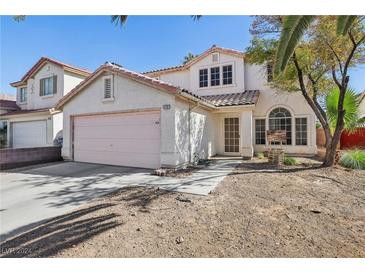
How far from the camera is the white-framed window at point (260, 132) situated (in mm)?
14031

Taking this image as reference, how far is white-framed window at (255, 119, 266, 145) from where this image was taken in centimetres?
1403

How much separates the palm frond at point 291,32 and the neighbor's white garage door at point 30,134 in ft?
52.2

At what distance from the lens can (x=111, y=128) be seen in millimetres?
10711

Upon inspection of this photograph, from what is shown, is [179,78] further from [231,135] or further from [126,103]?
[126,103]

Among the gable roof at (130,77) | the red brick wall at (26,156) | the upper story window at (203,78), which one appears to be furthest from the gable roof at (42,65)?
the upper story window at (203,78)

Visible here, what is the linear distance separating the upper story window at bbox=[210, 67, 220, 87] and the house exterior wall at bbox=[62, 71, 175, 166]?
7053 mm

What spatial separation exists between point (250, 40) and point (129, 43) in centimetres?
586

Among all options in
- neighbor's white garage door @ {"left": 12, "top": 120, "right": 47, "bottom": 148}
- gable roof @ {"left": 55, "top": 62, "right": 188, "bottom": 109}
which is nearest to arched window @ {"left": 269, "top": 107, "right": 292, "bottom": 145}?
gable roof @ {"left": 55, "top": 62, "right": 188, "bottom": 109}

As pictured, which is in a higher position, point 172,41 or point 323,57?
point 172,41

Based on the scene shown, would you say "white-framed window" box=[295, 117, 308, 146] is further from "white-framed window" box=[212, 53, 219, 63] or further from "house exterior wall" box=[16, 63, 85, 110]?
"house exterior wall" box=[16, 63, 85, 110]

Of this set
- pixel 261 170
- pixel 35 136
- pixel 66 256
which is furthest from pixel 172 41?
pixel 35 136

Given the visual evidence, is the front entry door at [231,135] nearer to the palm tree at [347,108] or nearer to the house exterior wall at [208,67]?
the house exterior wall at [208,67]
